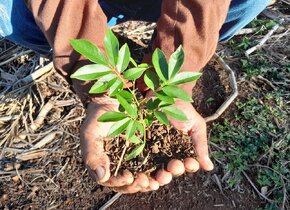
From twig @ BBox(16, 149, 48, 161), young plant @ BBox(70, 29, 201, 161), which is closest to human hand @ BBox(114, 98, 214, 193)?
young plant @ BBox(70, 29, 201, 161)

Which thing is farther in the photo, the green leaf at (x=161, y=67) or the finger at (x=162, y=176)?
the finger at (x=162, y=176)

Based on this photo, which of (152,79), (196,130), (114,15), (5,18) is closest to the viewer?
(152,79)

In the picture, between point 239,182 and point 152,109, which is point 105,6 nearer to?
point 152,109

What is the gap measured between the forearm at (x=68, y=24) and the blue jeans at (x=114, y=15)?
0.24 metres

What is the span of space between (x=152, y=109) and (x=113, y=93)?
119 mm

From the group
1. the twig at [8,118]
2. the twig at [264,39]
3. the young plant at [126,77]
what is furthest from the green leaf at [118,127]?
the twig at [264,39]

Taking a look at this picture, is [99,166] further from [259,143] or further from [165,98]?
[259,143]

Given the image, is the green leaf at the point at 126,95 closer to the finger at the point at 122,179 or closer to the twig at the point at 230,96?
the finger at the point at 122,179

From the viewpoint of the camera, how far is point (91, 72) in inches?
38.3

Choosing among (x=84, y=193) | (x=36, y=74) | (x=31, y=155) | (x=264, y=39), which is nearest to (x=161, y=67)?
(x=84, y=193)

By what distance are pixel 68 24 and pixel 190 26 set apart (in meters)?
0.33

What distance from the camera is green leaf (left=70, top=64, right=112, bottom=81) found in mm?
962

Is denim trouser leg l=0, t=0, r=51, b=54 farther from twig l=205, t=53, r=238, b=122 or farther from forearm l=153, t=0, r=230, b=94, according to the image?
twig l=205, t=53, r=238, b=122

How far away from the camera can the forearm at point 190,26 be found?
1234mm
